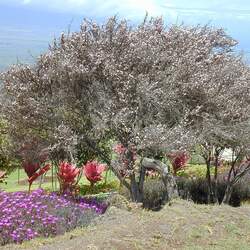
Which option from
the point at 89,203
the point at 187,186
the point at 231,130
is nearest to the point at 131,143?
the point at 89,203

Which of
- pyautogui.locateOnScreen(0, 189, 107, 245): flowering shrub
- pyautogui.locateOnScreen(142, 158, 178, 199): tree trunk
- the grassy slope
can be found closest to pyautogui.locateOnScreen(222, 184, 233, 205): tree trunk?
pyautogui.locateOnScreen(142, 158, 178, 199): tree trunk

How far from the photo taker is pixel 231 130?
10844 millimetres

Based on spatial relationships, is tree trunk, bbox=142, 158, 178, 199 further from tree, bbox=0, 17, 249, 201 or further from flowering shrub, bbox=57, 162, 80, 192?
flowering shrub, bbox=57, 162, 80, 192

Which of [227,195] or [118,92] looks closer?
[118,92]

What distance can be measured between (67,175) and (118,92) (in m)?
1.77

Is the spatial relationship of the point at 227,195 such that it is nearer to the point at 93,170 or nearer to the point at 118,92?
the point at 93,170

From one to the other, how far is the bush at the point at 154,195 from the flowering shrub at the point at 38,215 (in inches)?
82.6

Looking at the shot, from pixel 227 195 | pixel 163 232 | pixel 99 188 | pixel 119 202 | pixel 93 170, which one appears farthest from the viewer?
pixel 99 188

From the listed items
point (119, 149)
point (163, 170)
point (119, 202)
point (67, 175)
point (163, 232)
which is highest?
point (119, 149)

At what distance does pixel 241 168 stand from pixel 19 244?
7930 millimetres

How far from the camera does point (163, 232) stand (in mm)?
7398

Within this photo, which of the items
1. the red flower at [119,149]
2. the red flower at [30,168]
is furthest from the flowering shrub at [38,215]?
the red flower at [30,168]

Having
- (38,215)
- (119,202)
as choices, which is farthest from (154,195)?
(38,215)

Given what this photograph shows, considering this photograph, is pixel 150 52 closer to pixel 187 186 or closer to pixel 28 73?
pixel 28 73
